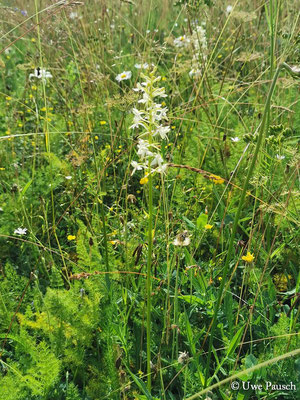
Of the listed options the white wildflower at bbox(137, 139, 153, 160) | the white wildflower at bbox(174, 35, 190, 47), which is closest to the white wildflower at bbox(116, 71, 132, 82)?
the white wildflower at bbox(174, 35, 190, 47)

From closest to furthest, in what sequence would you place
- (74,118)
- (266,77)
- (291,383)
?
(291,383)
(74,118)
(266,77)

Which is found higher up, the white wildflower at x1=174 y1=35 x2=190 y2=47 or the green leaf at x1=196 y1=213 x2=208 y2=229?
the white wildflower at x1=174 y1=35 x2=190 y2=47

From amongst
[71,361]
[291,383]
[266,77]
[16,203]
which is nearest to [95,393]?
[71,361]

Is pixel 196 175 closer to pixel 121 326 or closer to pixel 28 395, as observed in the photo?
pixel 121 326

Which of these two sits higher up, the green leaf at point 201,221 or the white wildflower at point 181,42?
the white wildflower at point 181,42

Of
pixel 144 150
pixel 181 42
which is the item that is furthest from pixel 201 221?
pixel 181 42

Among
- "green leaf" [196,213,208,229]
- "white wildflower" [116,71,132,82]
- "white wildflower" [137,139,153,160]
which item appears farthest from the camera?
"white wildflower" [116,71,132,82]

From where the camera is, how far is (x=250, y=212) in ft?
6.88

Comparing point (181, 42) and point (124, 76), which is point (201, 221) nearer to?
point (124, 76)

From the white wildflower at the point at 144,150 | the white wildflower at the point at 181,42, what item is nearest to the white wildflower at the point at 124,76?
the white wildflower at the point at 181,42

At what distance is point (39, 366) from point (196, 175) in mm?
1235

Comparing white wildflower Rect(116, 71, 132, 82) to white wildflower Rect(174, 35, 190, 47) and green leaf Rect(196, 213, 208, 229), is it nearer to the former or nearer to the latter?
white wildflower Rect(174, 35, 190, 47)

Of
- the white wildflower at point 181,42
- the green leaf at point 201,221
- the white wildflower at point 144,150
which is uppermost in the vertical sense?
the white wildflower at point 144,150

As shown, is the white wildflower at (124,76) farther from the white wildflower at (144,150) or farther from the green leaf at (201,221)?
the white wildflower at (144,150)
